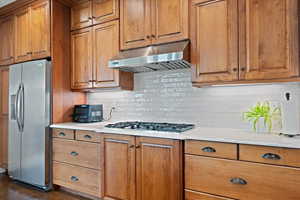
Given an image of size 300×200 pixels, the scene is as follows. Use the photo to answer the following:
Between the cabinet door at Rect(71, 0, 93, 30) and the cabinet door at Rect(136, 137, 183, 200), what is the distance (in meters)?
1.86

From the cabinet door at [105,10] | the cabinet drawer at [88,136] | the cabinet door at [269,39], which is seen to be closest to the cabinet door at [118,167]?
the cabinet drawer at [88,136]

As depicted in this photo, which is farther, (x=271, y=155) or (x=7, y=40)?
(x=7, y=40)

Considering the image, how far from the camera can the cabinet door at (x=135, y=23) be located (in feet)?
8.16

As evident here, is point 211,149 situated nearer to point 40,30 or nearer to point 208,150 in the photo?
point 208,150

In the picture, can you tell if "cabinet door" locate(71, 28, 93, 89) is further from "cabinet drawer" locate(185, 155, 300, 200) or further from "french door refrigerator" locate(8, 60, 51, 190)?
"cabinet drawer" locate(185, 155, 300, 200)

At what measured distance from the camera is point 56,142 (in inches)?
114

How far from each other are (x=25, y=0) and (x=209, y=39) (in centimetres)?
277

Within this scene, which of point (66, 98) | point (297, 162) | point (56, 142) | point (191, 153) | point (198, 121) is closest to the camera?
point (297, 162)

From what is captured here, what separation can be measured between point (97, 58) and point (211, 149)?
190 cm

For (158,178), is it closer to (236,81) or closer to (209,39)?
(236,81)

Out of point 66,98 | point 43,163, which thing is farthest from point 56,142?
point 66,98

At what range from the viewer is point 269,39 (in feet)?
6.06

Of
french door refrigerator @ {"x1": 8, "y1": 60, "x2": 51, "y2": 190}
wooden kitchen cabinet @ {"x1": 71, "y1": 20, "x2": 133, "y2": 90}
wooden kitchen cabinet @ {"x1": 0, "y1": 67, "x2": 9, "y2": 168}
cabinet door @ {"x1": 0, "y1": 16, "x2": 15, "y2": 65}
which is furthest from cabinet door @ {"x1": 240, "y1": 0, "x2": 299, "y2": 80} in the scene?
wooden kitchen cabinet @ {"x1": 0, "y1": 67, "x2": 9, "y2": 168}

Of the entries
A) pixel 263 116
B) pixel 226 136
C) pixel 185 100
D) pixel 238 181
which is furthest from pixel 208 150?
pixel 185 100
